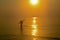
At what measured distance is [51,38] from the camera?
4.11 ft

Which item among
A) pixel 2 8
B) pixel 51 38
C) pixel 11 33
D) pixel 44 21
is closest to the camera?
pixel 51 38

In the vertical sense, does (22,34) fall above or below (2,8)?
below

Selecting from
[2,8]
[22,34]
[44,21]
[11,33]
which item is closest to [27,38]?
[22,34]

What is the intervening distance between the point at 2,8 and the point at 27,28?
48 cm

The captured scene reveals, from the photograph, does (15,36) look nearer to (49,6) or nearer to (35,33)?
(35,33)

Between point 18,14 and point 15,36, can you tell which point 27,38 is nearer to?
point 15,36

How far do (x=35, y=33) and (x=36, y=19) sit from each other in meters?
0.36

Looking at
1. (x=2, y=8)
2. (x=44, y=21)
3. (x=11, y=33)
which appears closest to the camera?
(x=11, y=33)

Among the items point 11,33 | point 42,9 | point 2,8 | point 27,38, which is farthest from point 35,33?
point 2,8

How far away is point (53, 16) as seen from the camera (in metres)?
1.68

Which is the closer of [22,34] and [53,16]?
[22,34]

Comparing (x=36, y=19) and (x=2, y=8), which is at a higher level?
(x=2, y=8)

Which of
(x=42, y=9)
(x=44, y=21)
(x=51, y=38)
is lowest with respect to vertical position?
(x=51, y=38)

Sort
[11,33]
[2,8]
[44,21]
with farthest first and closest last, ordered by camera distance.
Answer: [2,8]
[44,21]
[11,33]
